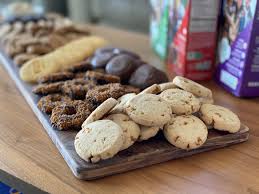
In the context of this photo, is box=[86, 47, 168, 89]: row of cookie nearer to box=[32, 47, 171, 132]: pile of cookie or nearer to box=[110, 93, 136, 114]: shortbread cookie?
box=[32, 47, 171, 132]: pile of cookie

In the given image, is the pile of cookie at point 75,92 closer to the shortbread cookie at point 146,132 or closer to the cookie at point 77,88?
the cookie at point 77,88

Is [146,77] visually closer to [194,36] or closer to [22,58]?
[194,36]

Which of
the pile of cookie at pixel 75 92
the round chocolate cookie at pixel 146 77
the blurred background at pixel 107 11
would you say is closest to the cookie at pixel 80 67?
the pile of cookie at pixel 75 92

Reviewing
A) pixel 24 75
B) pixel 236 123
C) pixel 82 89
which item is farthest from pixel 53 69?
pixel 236 123

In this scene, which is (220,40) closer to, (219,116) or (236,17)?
(236,17)

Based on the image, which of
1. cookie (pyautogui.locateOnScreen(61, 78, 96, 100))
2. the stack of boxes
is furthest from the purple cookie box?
cookie (pyautogui.locateOnScreen(61, 78, 96, 100))

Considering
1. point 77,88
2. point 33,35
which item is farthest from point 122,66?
point 33,35

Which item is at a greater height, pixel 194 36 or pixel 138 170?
pixel 194 36
